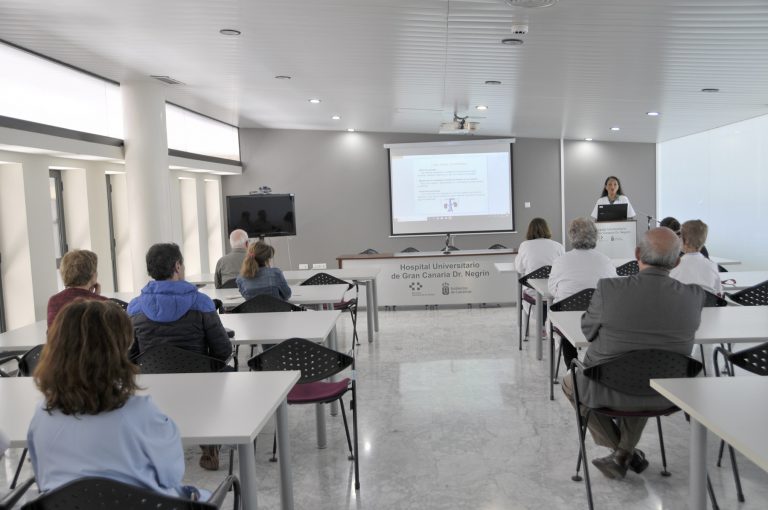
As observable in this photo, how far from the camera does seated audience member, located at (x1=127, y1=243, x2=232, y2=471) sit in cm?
328

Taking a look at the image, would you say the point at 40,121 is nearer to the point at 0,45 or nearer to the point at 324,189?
the point at 0,45

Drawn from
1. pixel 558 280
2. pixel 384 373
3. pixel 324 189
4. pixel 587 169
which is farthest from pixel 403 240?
pixel 558 280

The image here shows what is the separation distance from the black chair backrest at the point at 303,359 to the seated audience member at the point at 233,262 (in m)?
3.05

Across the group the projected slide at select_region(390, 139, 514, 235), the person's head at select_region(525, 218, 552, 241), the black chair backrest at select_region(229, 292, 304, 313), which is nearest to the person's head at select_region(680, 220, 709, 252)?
the person's head at select_region(525, 218, 552, 241)

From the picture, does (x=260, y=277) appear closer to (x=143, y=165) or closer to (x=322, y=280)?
(x=322, y=280)

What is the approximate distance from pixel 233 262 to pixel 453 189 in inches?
234

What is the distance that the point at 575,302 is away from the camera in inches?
170

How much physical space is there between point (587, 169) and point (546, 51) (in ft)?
24.6

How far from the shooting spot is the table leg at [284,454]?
260cm

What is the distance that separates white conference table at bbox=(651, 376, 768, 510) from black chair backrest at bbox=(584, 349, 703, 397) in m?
0.35

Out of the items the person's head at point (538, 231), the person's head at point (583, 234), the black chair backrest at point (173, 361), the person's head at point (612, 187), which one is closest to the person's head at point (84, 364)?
the black chair backrest at point (173, 361)

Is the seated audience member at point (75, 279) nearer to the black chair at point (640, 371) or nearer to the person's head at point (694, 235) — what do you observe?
the black chair at point (640, 371)

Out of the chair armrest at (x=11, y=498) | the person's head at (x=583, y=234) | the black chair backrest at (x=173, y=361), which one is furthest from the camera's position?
the person's head at (x=583, y=234)

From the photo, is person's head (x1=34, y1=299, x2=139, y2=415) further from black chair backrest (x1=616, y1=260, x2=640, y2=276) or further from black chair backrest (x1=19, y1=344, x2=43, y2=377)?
black chair backrest (x1=616, y1=260, x2=640, y2=276)
